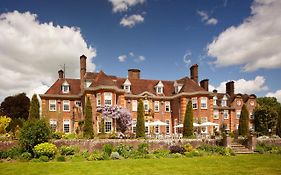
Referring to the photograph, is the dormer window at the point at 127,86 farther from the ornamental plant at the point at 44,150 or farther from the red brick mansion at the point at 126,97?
the ornamental plant at the point at 44,150

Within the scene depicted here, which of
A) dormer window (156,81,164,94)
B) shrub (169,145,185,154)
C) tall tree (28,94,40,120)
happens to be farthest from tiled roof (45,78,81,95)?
shrub (169,145,185,154)

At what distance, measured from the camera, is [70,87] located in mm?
43875

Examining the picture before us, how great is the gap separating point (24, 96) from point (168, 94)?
30209mm

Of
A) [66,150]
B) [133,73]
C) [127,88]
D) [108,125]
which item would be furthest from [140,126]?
[133,73]

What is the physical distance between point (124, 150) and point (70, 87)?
20587 millimetres

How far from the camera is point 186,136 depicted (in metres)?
34.0

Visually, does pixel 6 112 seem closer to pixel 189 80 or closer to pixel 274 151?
pixel 189 80

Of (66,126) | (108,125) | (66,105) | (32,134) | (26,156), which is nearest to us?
(26,156)

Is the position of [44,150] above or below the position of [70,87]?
below

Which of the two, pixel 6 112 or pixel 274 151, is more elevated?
pixel 6 112

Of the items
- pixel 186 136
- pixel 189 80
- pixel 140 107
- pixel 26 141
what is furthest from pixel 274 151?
pixel 26 141

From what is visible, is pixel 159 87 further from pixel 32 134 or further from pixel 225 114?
pixel 32 134

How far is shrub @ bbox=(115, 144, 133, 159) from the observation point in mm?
25547

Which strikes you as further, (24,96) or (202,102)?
(24,96)
